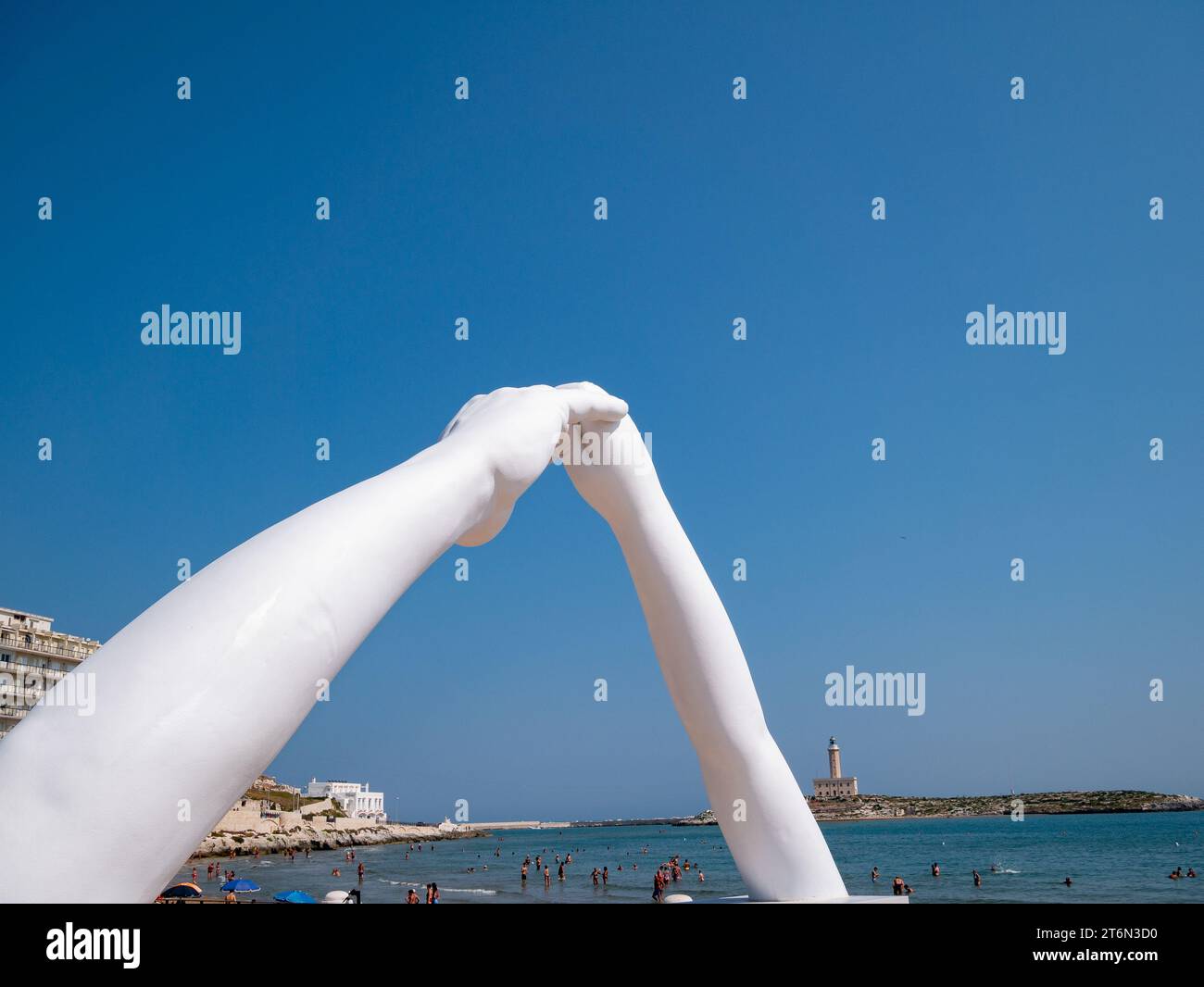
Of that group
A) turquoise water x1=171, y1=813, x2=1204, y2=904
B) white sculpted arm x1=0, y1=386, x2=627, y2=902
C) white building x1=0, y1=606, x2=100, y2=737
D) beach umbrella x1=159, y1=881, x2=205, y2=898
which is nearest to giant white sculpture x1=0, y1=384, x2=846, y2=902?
white sculpted arm x1=0, y1=386, x2=627, y2=902

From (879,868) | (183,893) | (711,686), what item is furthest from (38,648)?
(711,686)

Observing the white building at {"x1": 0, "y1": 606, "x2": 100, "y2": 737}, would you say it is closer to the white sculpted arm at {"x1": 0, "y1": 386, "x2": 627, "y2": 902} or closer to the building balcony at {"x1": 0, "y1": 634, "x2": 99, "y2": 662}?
the building balcony at {"x1": 0, "y1": 634, "x2": 99, "y2": 662}

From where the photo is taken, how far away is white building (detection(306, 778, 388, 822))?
11294 cm

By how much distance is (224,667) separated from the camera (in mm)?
4641

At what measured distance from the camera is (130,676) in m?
4.45

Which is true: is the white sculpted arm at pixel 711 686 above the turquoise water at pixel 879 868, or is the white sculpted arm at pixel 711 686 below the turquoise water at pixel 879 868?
above

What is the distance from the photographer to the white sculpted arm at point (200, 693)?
13.4 feet

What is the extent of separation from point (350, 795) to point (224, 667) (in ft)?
390

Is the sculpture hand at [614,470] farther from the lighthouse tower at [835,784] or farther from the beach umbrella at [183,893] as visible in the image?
the lighthouse tower at [835,784]

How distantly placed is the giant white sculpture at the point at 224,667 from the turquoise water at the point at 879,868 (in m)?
28.2

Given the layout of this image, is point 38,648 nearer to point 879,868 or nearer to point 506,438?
point 879,868

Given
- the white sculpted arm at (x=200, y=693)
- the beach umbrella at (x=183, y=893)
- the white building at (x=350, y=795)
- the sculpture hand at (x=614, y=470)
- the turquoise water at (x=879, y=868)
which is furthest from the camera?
the white building at (x=350, y=795)

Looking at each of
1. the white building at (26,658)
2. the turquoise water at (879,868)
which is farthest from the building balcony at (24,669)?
the turquoise water at (879,868)

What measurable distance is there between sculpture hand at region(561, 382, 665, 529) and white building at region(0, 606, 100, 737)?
5457cm
